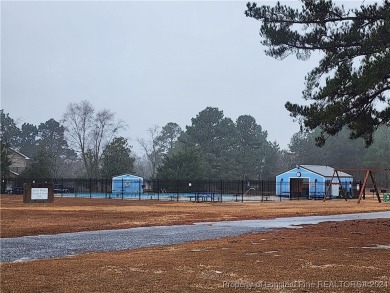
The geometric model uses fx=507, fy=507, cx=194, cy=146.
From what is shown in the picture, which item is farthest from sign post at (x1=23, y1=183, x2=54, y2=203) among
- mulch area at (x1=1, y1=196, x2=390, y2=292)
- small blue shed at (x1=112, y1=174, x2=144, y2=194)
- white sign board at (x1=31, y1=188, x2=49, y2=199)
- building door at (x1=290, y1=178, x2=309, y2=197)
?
building door at (x1=290, y1=178, x2=309, y2=197)

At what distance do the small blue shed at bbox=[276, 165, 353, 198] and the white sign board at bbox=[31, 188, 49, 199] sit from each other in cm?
2754

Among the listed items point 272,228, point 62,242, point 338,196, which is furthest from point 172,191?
point 62,242

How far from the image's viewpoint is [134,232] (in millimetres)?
18031

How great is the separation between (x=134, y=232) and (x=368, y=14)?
10.8m

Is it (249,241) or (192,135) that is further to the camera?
(192,135)

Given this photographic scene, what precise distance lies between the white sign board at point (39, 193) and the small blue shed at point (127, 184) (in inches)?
1012

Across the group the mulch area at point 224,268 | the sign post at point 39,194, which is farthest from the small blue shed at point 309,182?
the mulch area at point 224,268

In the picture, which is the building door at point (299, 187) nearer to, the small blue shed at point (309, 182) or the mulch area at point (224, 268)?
the small blue shed at point (309, 182)

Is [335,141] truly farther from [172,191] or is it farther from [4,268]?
[4,268]

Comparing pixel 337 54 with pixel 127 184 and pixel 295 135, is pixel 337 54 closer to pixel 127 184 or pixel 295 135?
pixel 127 184

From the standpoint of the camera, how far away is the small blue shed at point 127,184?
6562 centimetres

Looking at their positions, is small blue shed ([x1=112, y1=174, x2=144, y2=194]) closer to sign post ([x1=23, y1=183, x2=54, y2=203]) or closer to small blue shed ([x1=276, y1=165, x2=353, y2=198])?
small blue shed ([x1=276, y1=165, x2=353, y2=198])

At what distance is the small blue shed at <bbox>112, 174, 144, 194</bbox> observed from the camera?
65.6m

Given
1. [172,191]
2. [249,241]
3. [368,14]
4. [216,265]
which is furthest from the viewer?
[172,191]
